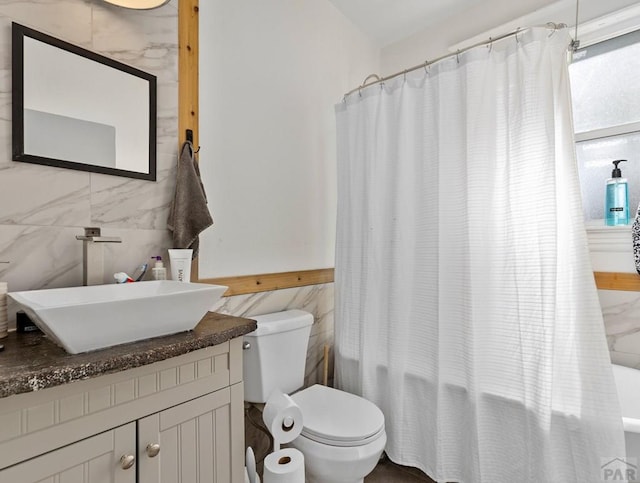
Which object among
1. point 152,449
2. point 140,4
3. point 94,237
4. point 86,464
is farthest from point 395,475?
point 140,4

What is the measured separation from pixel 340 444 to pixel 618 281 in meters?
1.58

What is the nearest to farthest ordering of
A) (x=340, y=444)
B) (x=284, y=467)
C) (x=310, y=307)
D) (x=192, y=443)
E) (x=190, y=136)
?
(x=192, y=443) → (x=284, y=467) → (x=340, y=444) → (x=190, y=136) → (x=310, y=307)

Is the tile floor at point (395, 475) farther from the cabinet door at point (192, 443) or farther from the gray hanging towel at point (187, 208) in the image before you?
the gray hanging towel at point (187, 208)

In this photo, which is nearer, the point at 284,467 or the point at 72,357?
the point at 72,357

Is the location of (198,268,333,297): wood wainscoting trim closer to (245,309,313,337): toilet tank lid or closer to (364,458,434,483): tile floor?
(245,309,313,337): toilet tank lid

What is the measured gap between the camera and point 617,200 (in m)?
1.78

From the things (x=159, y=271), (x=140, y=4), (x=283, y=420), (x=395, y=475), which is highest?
(x=140, y=4)

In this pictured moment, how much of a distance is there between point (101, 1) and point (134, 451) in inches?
58.2

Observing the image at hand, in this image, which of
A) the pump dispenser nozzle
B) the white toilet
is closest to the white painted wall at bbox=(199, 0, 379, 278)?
the white toilet

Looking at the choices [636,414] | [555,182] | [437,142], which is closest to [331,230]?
[437,142]

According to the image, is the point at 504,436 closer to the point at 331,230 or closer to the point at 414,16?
the point at 331,230

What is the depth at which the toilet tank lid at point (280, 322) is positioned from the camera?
62.1 inches

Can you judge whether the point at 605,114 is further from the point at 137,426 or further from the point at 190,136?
the point at 137,426

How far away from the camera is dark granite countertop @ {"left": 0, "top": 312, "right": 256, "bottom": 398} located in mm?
669
